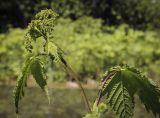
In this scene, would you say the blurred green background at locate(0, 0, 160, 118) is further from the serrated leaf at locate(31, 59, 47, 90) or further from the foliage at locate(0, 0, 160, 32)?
the serrated leaf at locate(31, 59, 47, 90)

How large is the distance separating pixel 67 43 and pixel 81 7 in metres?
3.10

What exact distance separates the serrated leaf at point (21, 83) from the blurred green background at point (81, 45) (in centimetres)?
559

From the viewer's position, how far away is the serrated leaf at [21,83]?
3.62 ft

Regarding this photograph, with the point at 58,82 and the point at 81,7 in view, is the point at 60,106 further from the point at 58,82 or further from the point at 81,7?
the point at 81,7

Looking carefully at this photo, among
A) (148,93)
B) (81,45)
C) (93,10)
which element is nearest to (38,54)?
(148,93)

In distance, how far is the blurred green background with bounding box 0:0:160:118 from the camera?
314 inches

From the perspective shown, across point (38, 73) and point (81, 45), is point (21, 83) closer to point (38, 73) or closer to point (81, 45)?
point (38, 73)

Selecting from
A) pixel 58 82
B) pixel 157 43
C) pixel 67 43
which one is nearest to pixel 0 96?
pixel 58 82

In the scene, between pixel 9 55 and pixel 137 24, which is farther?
pixel 137 24

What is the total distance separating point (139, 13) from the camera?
50.8ft

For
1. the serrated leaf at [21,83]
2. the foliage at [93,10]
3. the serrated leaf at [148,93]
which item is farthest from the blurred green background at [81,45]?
the serrated leaf at [148,93]

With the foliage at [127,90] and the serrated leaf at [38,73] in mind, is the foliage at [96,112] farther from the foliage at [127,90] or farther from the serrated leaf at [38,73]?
the serrated leaf at [38,73]

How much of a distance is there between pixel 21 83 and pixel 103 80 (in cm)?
19

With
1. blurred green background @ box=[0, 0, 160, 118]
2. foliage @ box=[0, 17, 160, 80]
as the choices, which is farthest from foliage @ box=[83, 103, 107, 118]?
foliage @ box=[0, 17, 160, 80]
